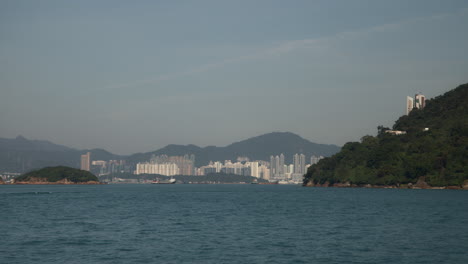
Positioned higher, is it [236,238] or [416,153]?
[416,153]

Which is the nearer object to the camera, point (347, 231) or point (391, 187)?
point (347, 231)

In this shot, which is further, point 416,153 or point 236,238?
point 416,153

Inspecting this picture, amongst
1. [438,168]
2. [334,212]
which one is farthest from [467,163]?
[334,212]

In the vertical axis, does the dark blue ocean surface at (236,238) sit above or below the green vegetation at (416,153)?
below

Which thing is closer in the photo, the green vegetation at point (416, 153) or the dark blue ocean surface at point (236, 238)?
the dark blue ocean surface at point (236, 238)

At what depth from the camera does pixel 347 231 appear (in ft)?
138

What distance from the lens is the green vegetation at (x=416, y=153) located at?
5246 inches

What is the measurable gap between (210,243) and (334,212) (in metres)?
28.0

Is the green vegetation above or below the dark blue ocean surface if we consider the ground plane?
above

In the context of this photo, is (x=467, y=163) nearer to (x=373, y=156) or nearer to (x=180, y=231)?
(x=373, y=156)

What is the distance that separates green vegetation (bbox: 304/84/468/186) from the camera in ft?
437

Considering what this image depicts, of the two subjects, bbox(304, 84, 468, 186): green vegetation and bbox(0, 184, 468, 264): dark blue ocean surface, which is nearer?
bbox(0, 184, 468, 264): dark blue ocean surface

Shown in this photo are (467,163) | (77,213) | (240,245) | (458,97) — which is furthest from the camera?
(458,97)

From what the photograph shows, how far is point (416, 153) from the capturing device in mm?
144125
